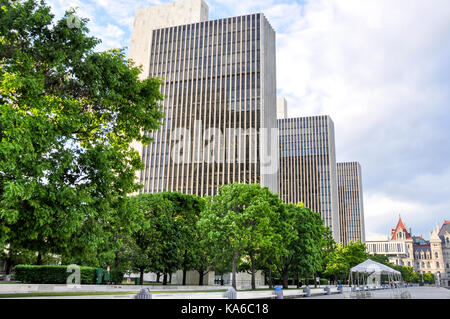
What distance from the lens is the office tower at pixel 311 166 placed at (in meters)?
127

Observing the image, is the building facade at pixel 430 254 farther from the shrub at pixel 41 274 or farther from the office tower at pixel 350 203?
the shrub at pixel 41 274

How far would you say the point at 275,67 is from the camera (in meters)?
97.5

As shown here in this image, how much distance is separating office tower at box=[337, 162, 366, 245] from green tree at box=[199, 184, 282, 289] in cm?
13522

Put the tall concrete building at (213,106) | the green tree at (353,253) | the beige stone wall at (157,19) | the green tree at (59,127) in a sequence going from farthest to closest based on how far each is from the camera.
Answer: the beige stone wall at (157,19)
the tall concrete building at (213,106)
the green tree at (353,253)
the green tree at (59,127)

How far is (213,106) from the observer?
292 ft

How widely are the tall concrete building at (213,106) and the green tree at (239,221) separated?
1657 inches

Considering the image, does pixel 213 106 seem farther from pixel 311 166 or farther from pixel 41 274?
pixel 41 274

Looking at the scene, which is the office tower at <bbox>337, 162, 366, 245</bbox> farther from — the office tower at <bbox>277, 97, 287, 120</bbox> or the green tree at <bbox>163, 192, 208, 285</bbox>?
the green tree at <bbox>163, 192, 208, 285</bbox>

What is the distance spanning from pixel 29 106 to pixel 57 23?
11.3 feet

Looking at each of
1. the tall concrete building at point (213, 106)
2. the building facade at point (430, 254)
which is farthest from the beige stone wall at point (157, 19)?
the building facade at point (430, 254)

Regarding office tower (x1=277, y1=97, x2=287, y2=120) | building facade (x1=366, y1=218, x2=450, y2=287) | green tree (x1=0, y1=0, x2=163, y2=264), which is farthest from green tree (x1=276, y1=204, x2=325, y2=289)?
building facade (x1=366, y1=218, x2=450, y2=287)

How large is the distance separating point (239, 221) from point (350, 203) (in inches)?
5751
